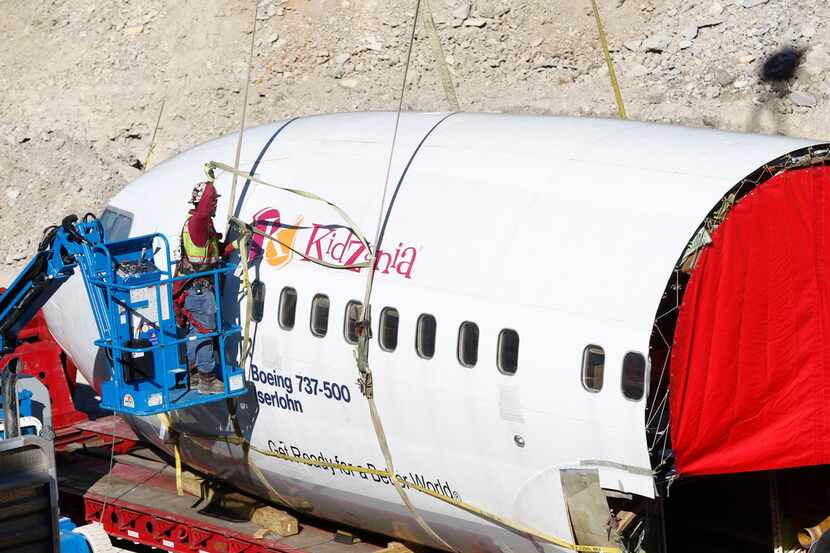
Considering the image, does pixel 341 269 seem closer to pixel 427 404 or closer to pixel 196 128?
pixel 427 404

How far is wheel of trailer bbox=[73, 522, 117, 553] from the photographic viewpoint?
17469 millimetres

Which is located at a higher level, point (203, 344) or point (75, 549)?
point (203, 344)

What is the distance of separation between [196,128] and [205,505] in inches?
843

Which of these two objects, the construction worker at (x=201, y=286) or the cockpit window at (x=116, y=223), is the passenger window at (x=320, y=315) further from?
the cockpit window at (x=116, y=223)

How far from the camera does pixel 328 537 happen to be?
15680 millimetres

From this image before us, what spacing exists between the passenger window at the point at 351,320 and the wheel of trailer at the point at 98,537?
227 inches

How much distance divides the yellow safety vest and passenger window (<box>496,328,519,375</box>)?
4312 mm

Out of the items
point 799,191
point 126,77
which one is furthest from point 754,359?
point 126,77

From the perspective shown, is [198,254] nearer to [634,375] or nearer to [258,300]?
[258,300]

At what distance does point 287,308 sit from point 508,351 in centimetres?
335

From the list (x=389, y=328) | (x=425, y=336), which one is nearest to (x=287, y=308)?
(x=389, y=328)

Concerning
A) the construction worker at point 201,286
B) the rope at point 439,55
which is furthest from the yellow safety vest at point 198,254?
the rope at point 439,55

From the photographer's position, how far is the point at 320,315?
1433 centimetres

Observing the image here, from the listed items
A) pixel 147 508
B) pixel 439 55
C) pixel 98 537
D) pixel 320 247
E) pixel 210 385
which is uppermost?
pixel 439 55
